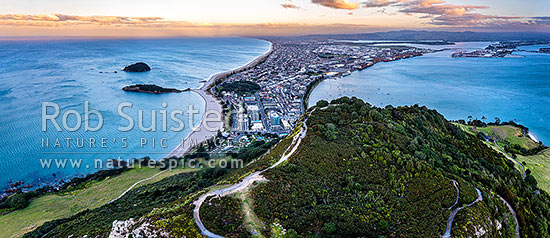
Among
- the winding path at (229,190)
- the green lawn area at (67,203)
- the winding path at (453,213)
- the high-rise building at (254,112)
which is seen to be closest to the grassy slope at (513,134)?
the winding path at (453,213)

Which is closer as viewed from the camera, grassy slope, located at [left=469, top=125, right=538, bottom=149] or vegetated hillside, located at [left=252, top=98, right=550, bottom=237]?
vegetated hillside, located at [left=252, top=98, right=550, bottom=237]

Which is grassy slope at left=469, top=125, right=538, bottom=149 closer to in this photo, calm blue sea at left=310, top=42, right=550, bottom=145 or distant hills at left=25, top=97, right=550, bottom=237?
calm blue sea at left=310, top=42, right=550, bottom=145

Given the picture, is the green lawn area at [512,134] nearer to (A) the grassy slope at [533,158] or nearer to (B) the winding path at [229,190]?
(A) the grassy slope at [533,158]

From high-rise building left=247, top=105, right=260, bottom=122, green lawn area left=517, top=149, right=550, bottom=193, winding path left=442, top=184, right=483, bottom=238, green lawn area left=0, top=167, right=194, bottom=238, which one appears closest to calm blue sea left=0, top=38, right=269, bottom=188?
green lawn area left=0, top=167, right=194, bottom=238

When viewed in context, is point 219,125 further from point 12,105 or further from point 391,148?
point 12,105

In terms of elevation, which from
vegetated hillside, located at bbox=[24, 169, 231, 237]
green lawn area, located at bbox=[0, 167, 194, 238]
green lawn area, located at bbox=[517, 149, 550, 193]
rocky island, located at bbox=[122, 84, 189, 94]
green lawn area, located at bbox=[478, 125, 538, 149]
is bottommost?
green lawn area, located at bbox=[0, 167, 194, 238]

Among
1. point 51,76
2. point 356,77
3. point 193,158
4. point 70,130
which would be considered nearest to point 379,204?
point 193,158

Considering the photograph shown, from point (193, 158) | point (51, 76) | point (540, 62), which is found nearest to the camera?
point (193, 158)

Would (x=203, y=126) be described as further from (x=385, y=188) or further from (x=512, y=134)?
(x=512, y=134)
